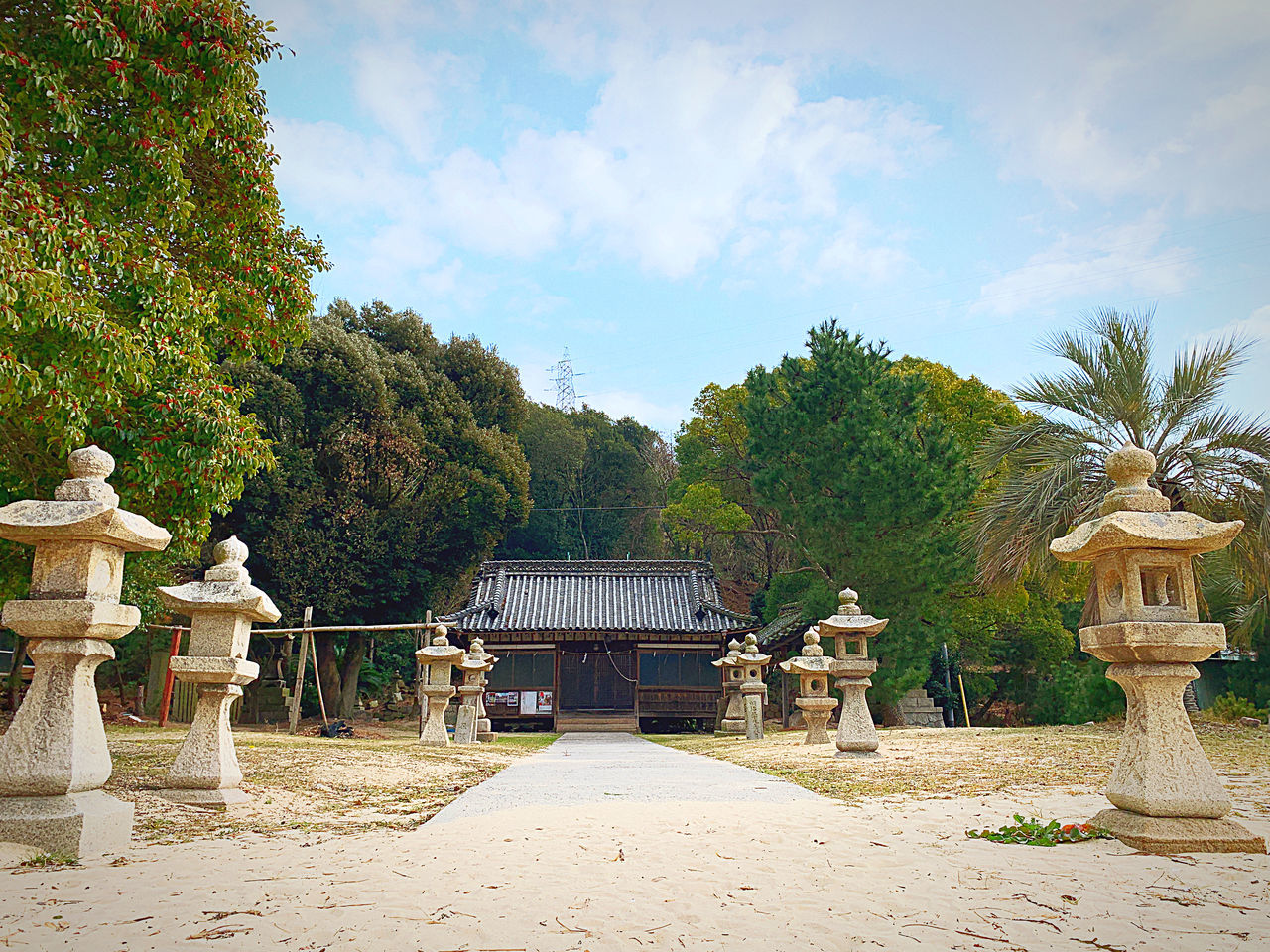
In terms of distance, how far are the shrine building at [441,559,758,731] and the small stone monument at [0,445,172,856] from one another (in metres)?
15.8

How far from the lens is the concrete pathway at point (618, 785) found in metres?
5.70

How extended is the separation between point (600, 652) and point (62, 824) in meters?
17.7

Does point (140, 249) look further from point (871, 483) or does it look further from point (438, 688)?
point (871, 483)

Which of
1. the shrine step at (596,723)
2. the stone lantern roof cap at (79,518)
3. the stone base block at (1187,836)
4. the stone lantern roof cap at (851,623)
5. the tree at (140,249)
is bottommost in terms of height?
the shrine step at (596,723)

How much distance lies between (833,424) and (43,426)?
A: 14399 millimetres

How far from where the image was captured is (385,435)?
20.2m

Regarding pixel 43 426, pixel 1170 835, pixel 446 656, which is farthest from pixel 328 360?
pixel 1170 835

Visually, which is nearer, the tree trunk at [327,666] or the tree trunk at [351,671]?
the tree trunk at [327,666]

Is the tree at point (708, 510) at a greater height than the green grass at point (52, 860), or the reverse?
the tree at point (708, 510)

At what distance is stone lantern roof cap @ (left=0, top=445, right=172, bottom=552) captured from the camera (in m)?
4.00

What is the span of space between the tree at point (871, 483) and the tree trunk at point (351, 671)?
10.8m

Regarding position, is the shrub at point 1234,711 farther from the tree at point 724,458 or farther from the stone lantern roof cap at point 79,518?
the stone lantern roof cap at point 79,518

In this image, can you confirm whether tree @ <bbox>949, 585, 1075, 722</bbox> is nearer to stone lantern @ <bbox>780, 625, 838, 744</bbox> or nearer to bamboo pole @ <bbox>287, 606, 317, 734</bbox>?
stone lantern @ <bbox>780, 625, 838, 744</bbox>

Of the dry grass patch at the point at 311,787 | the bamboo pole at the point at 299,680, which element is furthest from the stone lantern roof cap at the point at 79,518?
the bamboo pole at the point at 299,680
